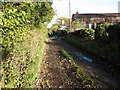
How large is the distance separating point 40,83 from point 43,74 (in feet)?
2.24

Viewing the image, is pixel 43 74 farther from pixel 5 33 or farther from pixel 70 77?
pixel 5 33

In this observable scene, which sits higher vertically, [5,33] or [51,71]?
[5,33]

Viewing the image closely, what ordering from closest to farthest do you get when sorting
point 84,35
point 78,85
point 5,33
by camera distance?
1. point 5,33
2. point 78,85
3. point 84,35

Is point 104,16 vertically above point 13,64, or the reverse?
point 104,16

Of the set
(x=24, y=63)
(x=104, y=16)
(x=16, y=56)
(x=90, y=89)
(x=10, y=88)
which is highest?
(x=104, y=16)

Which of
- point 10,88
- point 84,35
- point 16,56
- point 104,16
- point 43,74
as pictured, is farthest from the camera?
point 104,16

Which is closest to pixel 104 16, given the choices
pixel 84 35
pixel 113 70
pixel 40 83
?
pixel 84 35

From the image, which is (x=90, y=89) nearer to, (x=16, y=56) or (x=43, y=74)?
(x=43, y=74)

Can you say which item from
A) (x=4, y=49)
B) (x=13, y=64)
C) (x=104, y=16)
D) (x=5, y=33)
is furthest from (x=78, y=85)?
(x=104, y=16)

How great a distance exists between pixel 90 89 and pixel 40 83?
185 cm

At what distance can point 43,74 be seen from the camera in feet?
13.8

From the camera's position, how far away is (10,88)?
2174 millimetres

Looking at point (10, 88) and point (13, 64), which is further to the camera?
point (13, 64)

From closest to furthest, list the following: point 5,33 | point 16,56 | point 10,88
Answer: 1. point 10,88
2. point 5,33
3. point 16,56
